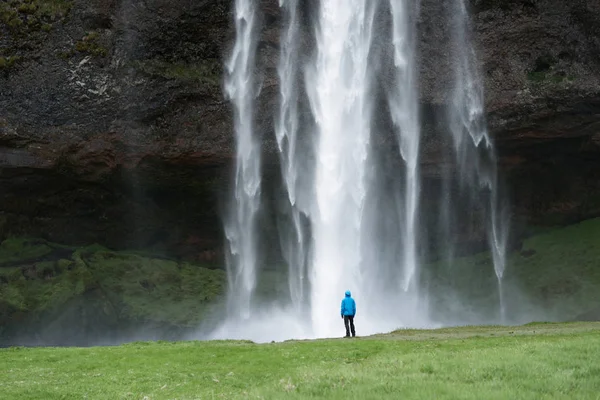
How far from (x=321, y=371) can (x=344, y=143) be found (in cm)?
2641

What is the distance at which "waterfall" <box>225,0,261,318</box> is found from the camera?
123 feet

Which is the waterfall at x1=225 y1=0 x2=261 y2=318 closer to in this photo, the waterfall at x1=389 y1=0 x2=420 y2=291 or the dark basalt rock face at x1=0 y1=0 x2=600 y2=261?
the dark basalt rock face at x1=0 y1=0 x2=600 y2=261

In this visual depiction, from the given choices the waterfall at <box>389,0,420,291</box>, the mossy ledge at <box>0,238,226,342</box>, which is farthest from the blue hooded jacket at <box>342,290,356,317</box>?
the waterfall at <box>389,0,420,291</box>

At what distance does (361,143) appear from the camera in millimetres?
36938

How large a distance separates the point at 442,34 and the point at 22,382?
98.5 feet

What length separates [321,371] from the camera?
11.3 m

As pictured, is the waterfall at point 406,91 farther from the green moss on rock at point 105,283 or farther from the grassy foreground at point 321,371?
the grassy foreground at point 321,371

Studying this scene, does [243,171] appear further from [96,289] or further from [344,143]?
[96,289]

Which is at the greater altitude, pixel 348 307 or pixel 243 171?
pixel 243 171

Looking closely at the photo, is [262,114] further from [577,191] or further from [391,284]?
[577,191]

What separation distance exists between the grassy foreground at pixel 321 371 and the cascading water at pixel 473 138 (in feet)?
63.2

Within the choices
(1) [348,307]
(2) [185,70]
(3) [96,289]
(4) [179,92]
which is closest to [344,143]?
(4) [179,92]

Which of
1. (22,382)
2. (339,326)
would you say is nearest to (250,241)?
(339,326)

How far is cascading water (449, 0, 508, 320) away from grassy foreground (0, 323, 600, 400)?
19268 millimetres
